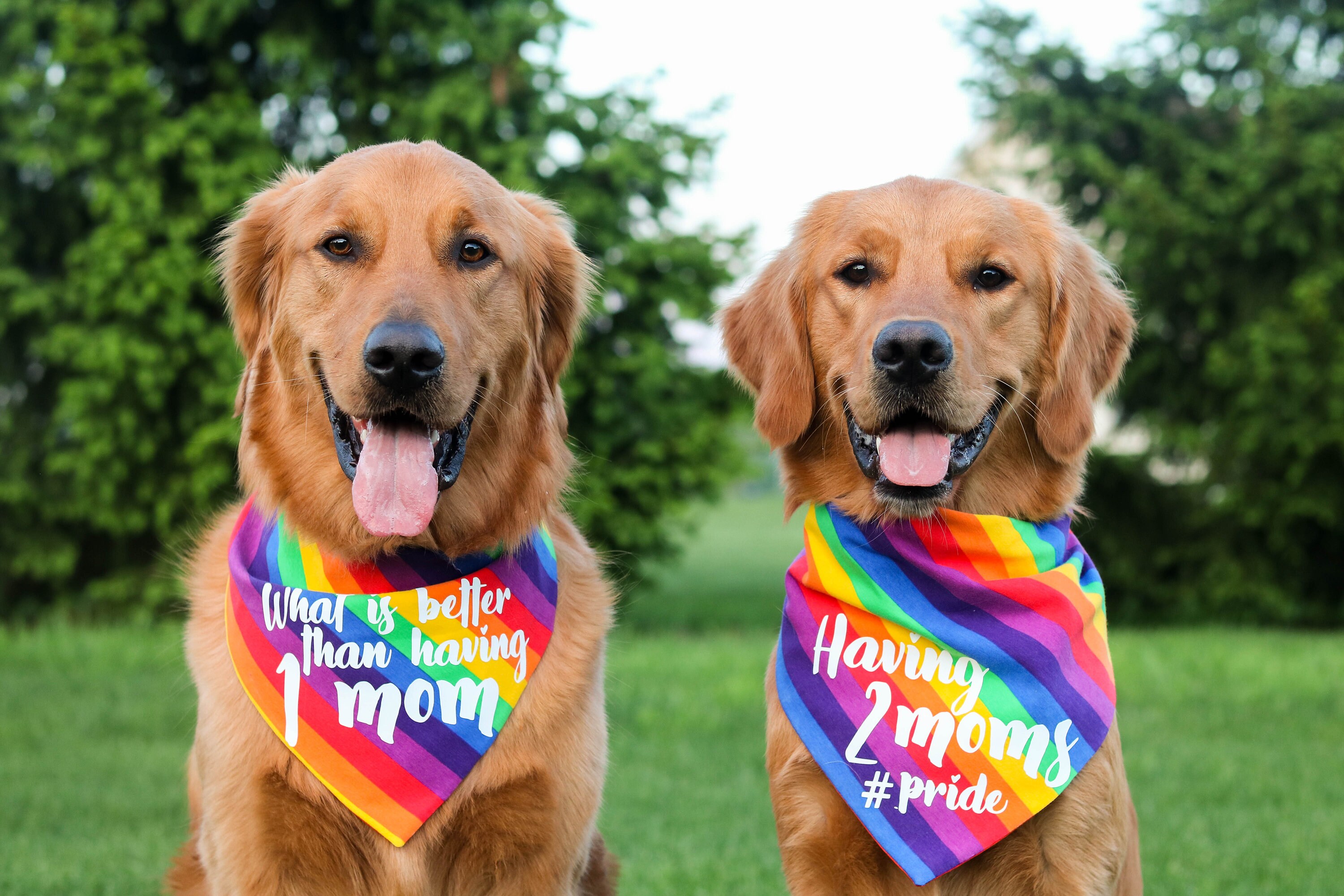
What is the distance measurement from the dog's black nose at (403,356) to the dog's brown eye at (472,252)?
1.11ft

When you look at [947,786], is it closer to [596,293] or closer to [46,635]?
→ [596,293]

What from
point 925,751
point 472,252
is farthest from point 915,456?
point 472,252

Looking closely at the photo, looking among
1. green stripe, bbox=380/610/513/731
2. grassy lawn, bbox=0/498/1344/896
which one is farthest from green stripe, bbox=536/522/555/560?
grassy lawn, bbox=0/498/1344/896

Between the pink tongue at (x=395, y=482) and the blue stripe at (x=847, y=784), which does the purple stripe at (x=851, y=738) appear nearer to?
the blue stripe at (x=847, y=784)

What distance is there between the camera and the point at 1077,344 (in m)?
3.31

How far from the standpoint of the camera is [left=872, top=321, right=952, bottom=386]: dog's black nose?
2865 mm

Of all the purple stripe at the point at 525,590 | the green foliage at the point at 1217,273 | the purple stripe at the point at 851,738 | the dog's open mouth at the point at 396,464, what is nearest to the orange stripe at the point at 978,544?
the purple stripe at the point at 851,738

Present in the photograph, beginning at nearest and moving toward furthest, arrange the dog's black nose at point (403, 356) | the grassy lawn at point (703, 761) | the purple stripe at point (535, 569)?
the dog's black nose at point (403, 356) → the purple stripe at point (535, 569) → the grassy lawn at point (703, 761)

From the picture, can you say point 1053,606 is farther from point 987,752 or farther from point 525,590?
point 525,590

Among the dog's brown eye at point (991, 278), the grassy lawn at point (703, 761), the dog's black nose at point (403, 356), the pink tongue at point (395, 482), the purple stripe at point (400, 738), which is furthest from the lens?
the grassy lawn at point (703, 761)

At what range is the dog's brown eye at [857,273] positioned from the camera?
3217mm

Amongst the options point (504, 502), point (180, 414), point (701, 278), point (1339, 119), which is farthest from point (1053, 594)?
point (1339, 119)

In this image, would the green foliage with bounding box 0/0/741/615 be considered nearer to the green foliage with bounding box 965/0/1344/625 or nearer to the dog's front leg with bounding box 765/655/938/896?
the green foliage with bounding box 965/0/1344/625

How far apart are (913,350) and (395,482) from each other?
1241 mm
